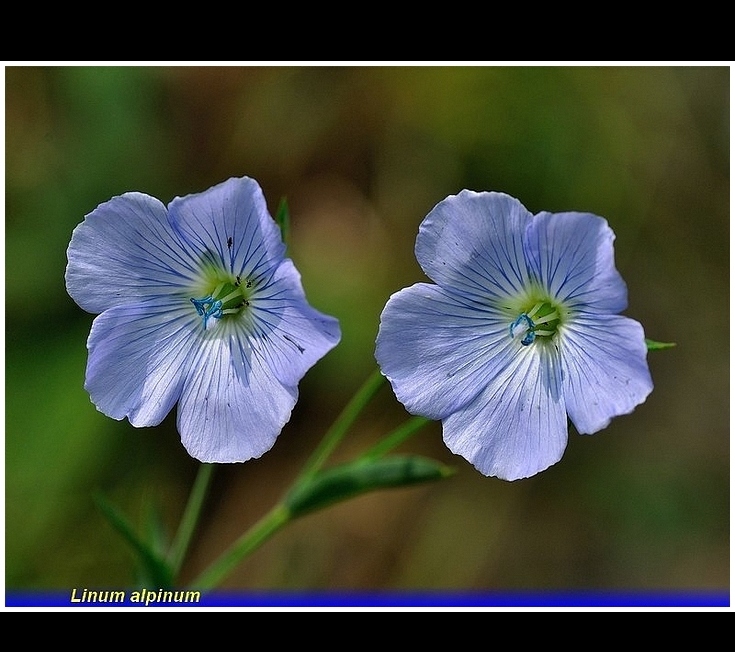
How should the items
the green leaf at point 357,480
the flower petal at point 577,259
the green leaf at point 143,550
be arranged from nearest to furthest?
the flower petal at point 577,259, the green leaf at point 143,550, the green leaf at point 357,480

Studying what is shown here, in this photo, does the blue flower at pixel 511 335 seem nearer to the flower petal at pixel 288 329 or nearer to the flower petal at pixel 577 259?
the flower petal at pixel 577 259

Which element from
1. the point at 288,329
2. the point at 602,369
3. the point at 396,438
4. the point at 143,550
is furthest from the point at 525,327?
the point at 143,550

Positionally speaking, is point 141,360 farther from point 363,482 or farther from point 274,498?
point 274,498

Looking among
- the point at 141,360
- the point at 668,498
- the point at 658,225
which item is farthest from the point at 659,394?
the point at 141,360

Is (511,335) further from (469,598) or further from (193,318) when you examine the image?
(469,598)

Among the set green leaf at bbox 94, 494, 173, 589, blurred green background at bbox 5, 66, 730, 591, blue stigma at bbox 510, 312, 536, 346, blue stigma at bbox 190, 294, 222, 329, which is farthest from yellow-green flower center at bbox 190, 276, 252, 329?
blurred green background at bbox 5, 66, 730, 591

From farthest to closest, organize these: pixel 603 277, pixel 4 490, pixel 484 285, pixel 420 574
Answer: pixel 420 574 < pixel 4 490 < pixel 484 285 < pixel 603 277

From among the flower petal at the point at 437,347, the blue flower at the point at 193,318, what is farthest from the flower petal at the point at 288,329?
the flower petal at the point at 437,347
